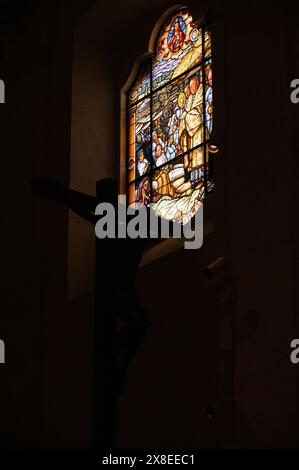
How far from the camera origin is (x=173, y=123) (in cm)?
983

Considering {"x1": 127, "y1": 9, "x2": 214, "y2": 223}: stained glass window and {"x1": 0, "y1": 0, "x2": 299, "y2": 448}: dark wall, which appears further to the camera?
{"x1": 127, "y1": 9, "x2": 214, "y2": 223}: stained glass window

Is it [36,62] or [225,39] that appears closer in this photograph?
[225,39]

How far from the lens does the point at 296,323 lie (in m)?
6.92

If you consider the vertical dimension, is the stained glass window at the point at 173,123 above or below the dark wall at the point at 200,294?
above

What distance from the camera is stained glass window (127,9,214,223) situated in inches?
367

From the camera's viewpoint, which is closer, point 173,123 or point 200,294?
point 200,294

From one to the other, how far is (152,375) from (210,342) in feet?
2.27

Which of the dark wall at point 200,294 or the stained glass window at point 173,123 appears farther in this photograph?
the stained glass window at point 173,123

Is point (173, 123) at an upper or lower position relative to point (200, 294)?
upper

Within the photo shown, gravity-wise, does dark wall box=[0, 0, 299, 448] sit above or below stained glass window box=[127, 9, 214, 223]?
below

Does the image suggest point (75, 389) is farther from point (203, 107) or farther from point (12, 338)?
point (203, 107)

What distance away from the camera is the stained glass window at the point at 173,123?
30.6 ft
